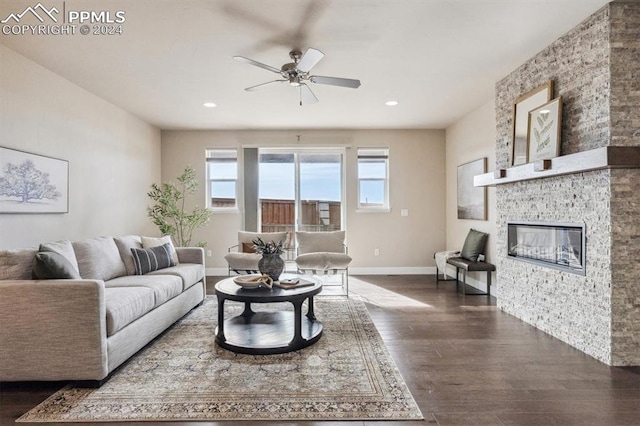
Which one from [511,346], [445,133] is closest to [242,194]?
[445,133]

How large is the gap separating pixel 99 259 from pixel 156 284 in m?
0.65

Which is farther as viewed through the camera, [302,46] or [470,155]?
[470,155]

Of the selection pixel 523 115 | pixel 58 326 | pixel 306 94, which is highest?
pixel 306 94

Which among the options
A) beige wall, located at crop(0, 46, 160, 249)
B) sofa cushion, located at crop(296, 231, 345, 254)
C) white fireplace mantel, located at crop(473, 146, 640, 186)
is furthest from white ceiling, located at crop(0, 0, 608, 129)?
sofa cushion, located at crop(296, 231, 345, 254)

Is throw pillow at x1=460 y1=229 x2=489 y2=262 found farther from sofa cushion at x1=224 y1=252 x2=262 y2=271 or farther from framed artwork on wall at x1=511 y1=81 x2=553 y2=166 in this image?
sofa cushion at x1=224 y1=252 x2=262 y2=271

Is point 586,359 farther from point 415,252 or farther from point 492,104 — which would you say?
point 415,252

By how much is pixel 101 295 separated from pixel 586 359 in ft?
11.6

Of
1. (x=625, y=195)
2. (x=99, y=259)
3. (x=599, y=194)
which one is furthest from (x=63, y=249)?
(x=625, y=195)

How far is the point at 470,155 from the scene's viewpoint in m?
5.25

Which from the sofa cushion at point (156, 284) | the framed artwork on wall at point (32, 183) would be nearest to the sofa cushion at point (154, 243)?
the sofa cushion at point (156, 284)

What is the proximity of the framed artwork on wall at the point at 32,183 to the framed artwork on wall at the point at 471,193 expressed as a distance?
201 inches

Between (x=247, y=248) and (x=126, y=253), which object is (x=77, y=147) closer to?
(x=126, y=253)

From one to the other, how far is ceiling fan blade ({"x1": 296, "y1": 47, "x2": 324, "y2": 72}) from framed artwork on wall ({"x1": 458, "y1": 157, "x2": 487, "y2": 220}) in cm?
302

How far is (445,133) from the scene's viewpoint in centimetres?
627
